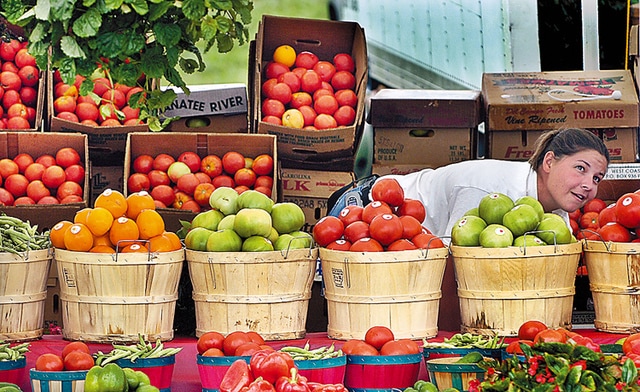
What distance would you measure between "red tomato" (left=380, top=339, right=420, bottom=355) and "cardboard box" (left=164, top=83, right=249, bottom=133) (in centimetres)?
285

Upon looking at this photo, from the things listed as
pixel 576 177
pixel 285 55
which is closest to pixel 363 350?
pixel 576 177

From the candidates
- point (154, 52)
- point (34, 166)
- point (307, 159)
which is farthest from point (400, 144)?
point (154, 52)

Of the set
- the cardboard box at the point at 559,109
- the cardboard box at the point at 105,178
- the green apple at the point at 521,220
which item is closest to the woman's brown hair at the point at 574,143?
the green apple at the point at 521,220

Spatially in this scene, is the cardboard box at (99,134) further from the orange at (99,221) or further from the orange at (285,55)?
the orange at (99,221)

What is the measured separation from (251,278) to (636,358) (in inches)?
46.0

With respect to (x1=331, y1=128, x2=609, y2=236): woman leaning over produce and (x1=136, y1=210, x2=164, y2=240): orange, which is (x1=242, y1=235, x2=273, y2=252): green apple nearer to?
(x1=136, y1=210, x2=164, y2=240): orange

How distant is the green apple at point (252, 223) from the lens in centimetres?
288

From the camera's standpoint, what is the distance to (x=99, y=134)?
4871 millimetres

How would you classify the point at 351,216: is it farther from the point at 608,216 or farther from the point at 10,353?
the point at 10,353

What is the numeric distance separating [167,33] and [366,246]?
96 cm

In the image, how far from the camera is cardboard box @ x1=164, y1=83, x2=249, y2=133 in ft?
16.8

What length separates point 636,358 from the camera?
89.4 inches

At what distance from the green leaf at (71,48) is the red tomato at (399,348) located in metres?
1.13

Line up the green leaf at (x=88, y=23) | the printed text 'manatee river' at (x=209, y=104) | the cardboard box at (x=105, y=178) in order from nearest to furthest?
the green leaf at (x=88, y=23) < the cardboard box at (x=105, y=178) < the printed text 'manatee river' at (x=209, y=104)
